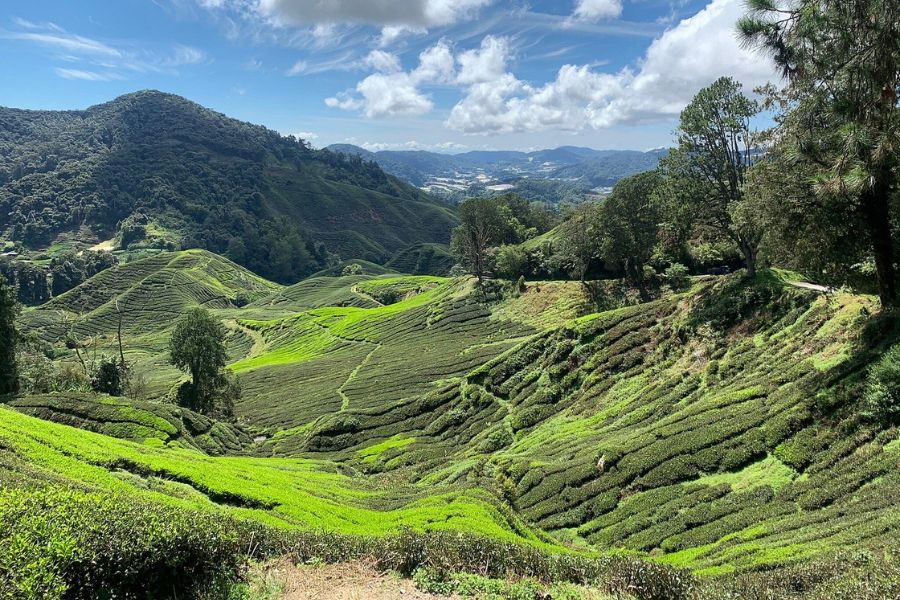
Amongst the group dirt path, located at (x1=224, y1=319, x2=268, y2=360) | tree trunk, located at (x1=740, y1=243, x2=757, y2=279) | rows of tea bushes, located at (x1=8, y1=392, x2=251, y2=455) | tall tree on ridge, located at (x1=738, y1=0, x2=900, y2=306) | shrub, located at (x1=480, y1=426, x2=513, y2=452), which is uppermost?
tall tree on ridge, located at (x1=738, y1=0, x2=900, y2=306)

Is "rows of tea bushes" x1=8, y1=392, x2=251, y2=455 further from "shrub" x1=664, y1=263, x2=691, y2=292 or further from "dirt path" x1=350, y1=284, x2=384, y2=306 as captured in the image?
"dirt path" x1=350, y1=284, x2=384, y2=306

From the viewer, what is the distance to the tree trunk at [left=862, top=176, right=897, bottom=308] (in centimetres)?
2175

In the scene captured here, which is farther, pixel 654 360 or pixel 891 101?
pixel 654 360

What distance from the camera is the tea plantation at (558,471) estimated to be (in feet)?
39.6

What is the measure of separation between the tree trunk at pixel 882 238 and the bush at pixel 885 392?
5548 mm

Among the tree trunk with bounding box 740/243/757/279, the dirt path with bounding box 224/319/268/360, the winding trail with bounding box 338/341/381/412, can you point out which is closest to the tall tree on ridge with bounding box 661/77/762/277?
the tree trunk with bounding box 740/243/757/279

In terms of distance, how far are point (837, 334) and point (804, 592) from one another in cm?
1898

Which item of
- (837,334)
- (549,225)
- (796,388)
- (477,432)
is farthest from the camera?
(549,225)

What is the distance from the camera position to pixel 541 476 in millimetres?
29078

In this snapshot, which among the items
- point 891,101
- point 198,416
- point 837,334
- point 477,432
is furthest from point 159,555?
point 198,416

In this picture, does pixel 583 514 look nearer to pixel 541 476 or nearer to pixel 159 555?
pixel 541 476

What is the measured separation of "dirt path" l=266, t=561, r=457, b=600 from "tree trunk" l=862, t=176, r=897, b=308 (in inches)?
984

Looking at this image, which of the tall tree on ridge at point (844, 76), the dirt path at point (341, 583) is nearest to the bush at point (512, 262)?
the tall tree on ridge at point (844, 76)

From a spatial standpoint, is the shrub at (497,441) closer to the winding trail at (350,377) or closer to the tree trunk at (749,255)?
the tree trunk at (749,255)
